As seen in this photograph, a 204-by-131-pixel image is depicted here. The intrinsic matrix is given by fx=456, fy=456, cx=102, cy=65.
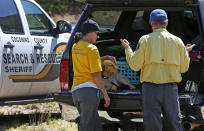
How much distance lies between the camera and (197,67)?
18.6 feet

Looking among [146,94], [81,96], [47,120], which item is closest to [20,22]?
[47,120]

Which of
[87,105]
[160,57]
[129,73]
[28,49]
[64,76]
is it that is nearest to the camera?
[160,57]

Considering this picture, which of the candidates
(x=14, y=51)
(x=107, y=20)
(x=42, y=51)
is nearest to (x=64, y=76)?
(x=14, y=51)

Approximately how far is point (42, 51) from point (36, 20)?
599 millimetres

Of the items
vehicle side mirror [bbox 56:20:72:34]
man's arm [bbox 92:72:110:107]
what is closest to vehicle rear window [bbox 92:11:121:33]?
vehicle side mirror [bbox 56:20:72:34]

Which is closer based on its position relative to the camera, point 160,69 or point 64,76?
point 160,69

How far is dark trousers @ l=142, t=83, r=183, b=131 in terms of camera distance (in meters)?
4.62

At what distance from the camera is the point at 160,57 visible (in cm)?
457

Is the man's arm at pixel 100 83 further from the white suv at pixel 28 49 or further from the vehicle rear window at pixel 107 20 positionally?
the white suv at pixel 28 49

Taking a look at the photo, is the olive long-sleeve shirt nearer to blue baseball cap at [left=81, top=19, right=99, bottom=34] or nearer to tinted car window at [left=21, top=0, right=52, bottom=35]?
blue baseball cap at [left=81, top=19, right=99, bottom=34]

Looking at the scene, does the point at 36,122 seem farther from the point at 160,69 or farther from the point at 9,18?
the point at 160,69

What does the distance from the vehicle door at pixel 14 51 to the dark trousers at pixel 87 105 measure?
6.08 feet

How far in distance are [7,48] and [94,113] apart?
83.6 inches

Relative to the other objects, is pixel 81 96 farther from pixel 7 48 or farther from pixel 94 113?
pixel 7 48
